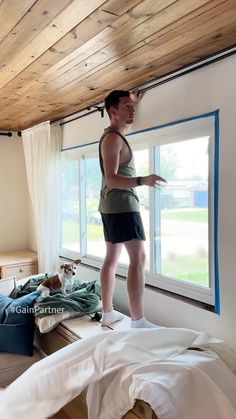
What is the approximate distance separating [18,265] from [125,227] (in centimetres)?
210

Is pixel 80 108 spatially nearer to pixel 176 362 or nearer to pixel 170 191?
Answer: pixel 170 191

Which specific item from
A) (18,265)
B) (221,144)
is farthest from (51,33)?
(18,265)

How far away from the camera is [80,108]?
125 inches

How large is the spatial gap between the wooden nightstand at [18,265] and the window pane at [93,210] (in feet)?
2.61

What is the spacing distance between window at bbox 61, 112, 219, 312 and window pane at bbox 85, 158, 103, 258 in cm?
47

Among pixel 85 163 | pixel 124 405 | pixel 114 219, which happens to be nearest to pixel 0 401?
pixel 124 405

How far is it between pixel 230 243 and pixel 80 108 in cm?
188

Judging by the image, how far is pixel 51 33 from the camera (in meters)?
1.65

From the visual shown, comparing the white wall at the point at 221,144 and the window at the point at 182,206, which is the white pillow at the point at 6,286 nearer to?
the window at the point at 182,206

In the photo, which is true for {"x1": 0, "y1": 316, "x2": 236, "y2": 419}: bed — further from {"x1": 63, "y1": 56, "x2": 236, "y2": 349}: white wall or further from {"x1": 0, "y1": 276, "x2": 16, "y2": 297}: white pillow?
{"x1": 0, "y1": 276, "x2": 16, "y2": 297}: white pillow

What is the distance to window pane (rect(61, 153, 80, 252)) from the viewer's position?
3.64 m

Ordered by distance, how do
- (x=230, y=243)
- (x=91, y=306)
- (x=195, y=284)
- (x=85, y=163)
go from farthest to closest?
(x=85, y=163), (x=91, y=306), (x=195, y=284), (x=230, y=243)

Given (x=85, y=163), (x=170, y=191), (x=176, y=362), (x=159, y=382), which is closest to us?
(x=159, y=382)

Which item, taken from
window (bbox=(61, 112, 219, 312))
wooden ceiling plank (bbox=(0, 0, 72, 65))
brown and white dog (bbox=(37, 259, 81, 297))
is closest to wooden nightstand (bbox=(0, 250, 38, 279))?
brown and white dog (bbox=(37, 259, 81, 297))
